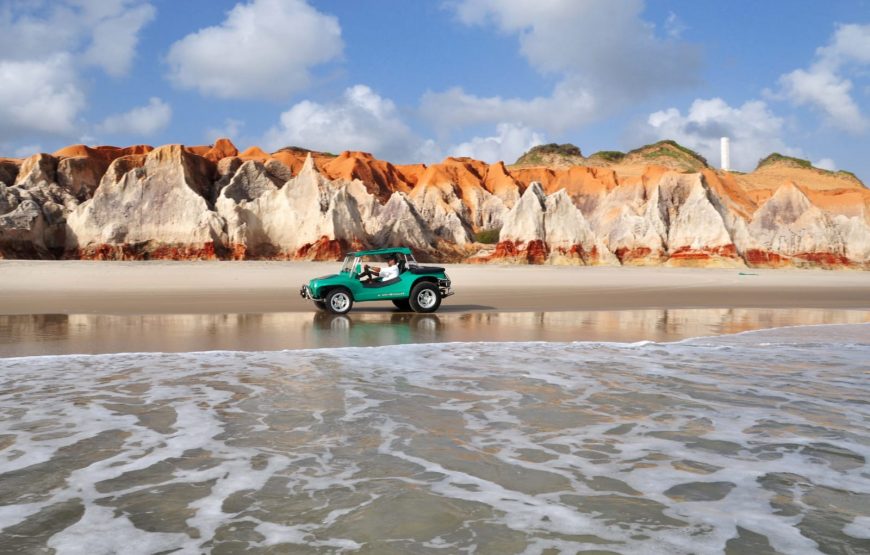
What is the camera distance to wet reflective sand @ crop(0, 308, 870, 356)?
10.8m

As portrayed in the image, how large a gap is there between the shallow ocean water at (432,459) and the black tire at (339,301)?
8131mm

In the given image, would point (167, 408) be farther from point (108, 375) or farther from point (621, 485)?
point (621, 485)

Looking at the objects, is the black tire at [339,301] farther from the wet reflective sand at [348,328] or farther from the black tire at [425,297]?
the black tire at [425,297]

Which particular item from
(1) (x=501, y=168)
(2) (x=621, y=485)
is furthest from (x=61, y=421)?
(1) (x=501, y=168)

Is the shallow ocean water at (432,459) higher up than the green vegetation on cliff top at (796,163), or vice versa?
the green vegetation on cliff top at (796,163)

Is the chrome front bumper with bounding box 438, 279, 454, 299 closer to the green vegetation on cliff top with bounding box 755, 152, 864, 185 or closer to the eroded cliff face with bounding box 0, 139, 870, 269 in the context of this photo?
the eroded cliff face with bounding box 0, 139, 870, 269

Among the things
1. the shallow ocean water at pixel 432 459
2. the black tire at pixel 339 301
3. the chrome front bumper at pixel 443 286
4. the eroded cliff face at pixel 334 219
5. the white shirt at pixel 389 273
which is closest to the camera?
the shallow ocean water at pixel 432 459

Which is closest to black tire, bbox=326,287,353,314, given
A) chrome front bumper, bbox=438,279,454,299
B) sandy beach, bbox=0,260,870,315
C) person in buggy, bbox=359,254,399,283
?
person in buggy, bbox=359,254,399,283

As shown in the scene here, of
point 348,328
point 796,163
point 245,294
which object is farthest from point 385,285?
point 796,163

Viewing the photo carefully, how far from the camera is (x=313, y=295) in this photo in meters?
16.7

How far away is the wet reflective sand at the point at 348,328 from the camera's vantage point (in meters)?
10.8

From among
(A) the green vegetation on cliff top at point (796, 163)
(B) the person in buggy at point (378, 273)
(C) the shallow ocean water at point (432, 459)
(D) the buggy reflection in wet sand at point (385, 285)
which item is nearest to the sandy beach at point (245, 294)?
(D) the buggy reflection in wet sand at point (385, 285)

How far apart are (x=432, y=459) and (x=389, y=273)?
12552 mm

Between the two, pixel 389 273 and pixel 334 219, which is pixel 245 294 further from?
pixel 334 219
